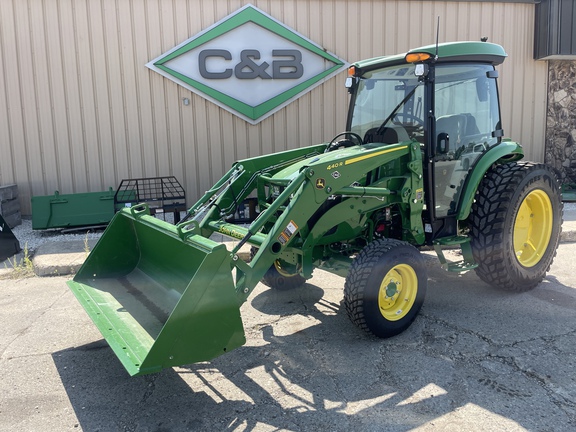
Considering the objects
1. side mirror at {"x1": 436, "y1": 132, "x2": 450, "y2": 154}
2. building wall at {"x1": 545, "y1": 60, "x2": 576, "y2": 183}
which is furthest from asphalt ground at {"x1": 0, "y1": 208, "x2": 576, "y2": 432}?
building wall at {"x1": 545, "y1": 60, "x2": 576, "y2": 183}

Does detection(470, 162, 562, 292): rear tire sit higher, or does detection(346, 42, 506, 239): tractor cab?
detection(346, 42, 506, 239): tractor cab

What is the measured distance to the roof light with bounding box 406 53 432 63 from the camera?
4.55 metres

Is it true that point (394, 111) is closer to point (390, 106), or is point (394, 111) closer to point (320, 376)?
point (390, 106)

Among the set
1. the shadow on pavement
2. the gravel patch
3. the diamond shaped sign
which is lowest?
the shadow on pavement

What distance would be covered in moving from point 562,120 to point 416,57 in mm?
7293

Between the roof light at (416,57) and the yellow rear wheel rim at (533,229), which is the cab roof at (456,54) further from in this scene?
the yellow rear wheel rim at (533,229)

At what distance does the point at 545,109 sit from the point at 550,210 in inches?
224

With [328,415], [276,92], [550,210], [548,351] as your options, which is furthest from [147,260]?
[276,92]

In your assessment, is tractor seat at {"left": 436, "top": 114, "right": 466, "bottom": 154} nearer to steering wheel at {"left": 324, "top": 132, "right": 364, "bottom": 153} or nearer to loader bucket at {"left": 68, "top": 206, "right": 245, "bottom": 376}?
steering wheel at {"left": 324, "top": 132, "right": 364, "bottom": 153}

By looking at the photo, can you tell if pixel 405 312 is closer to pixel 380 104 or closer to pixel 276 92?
pixel 380 104

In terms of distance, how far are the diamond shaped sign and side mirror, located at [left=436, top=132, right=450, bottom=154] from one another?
493cm

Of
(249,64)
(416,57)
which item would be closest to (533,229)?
(416,57)

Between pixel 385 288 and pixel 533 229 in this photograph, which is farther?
pixel 533 229

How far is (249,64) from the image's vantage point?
356 inches
